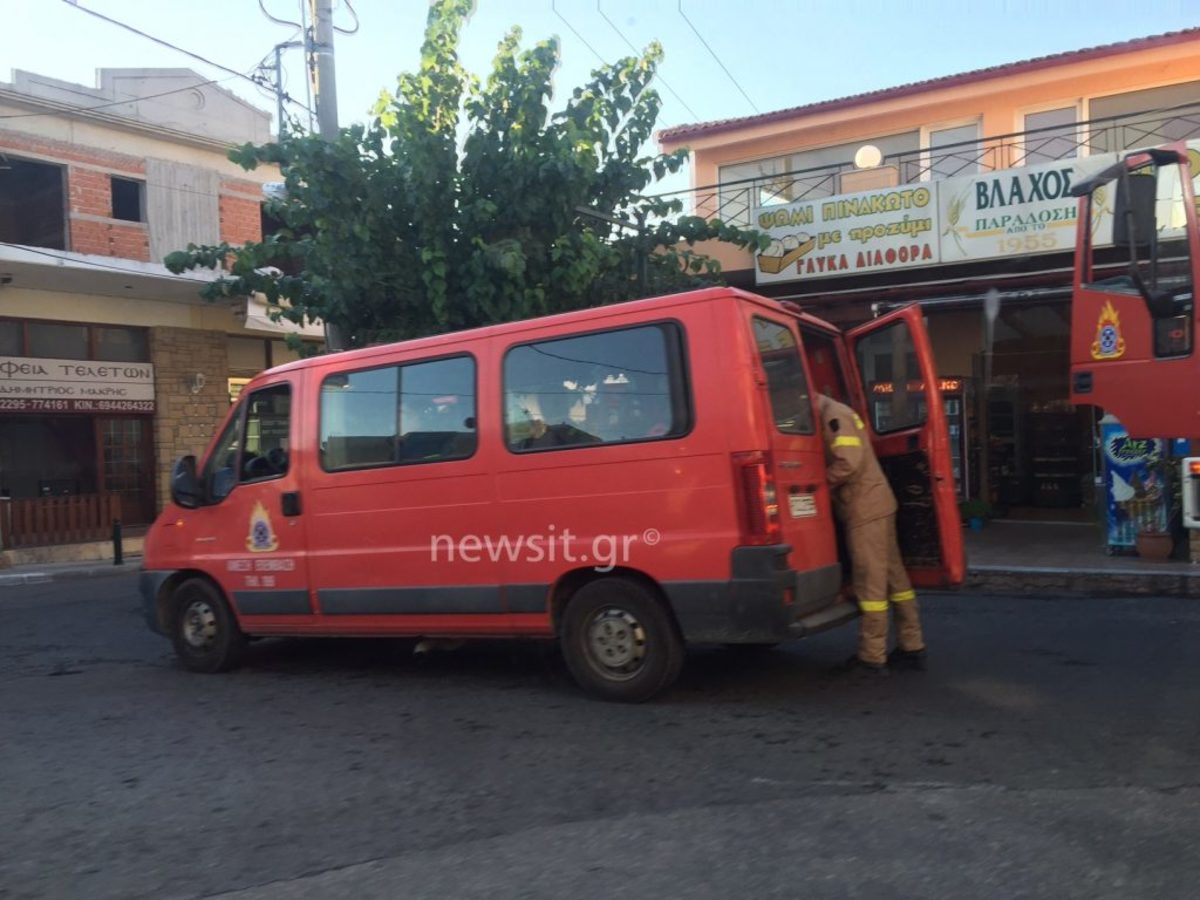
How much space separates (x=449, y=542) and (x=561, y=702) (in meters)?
1.13

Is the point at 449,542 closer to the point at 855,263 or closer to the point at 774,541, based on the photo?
the point at 774,541

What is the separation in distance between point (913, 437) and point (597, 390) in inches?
80.5

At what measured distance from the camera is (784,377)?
5.60 meters

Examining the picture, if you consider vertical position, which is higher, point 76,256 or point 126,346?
point 76,256

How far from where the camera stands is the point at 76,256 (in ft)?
53.2

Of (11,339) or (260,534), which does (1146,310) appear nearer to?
(260,534)

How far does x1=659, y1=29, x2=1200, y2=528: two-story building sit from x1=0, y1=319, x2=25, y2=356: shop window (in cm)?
1079

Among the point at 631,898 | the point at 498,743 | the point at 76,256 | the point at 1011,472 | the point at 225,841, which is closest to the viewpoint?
the point at 631,898

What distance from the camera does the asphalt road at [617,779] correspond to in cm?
353

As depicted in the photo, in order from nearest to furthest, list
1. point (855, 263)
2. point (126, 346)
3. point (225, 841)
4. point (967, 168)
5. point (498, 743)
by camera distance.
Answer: point (225, 841) < point (498, 743) < point (855, 263) < point (967, 168) < point (126, 346)

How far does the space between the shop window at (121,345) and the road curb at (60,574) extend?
13.6 ft

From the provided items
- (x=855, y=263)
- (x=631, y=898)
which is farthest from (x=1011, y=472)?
(x=631, y=898)

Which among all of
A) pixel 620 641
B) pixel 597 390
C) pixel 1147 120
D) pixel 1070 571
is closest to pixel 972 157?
pixel 1147 120

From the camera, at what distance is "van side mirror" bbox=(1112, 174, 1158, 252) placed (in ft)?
16.6
